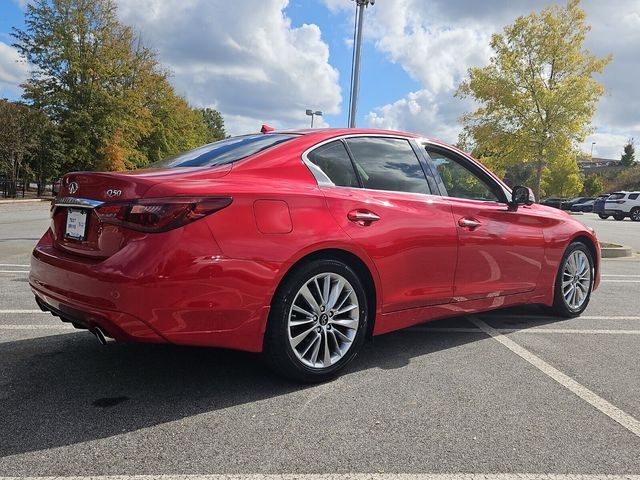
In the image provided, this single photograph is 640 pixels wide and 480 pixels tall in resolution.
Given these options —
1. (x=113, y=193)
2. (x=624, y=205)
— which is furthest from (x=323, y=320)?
(x=624, y=205)

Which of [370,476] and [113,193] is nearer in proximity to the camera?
[370,476]

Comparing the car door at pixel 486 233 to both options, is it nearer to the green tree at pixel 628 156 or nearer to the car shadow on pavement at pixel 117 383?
the car shadow on pavement at pixel 117 383

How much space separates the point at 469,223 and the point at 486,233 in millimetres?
Answer: 222

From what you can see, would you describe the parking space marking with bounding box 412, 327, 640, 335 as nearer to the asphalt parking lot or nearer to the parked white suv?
the asphalt parking lot

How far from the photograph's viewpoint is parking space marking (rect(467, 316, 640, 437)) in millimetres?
2953

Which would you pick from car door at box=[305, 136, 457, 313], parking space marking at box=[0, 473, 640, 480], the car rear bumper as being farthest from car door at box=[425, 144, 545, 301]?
parking space marking at box=[0, 473, 640, 480]

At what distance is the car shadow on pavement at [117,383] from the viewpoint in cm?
269

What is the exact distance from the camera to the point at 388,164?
154 inches

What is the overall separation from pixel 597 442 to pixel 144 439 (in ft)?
7.09

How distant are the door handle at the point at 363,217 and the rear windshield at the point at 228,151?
670 mm

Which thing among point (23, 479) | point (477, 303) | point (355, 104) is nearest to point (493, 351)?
point (477, 303)

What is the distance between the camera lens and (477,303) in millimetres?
4328

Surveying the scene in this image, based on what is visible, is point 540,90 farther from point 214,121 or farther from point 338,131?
point 214,121

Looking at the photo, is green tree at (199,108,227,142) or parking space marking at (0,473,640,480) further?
green tree at (199,108,227,142)
